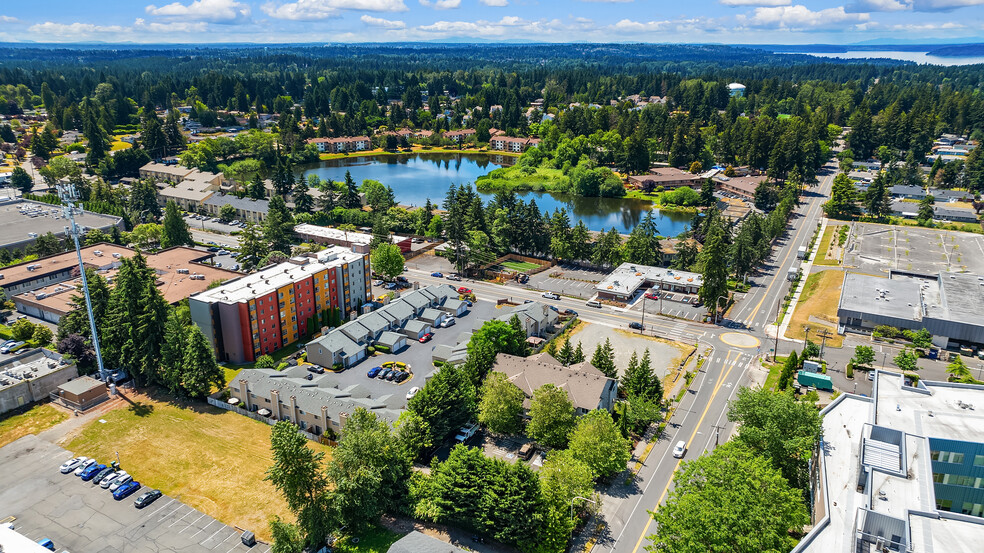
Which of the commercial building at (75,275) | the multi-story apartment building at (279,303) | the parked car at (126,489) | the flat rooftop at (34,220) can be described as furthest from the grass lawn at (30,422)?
the flat rooftop at (34,220)

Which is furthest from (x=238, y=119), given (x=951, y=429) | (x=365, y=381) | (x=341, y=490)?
(x=951, y=429)

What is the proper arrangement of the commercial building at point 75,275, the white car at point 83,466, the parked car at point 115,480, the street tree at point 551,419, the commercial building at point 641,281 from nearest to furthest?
the parked car at point 115,480 < the white car at point 83,466 < the street tree at point 551,419 < the commercial building at point 75,275 < the commercial building at point 641,281

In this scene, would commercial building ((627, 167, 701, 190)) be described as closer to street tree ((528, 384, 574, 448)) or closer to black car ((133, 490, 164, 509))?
street tree ((528, 384, 574, 448))

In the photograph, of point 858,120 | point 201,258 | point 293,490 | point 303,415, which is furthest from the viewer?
point 858,120

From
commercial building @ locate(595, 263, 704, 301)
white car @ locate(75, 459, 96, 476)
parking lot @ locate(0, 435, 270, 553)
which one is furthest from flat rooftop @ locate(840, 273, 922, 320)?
white car @ locate(75, 459, 96, 476)

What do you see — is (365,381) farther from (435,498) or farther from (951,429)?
(951,429)

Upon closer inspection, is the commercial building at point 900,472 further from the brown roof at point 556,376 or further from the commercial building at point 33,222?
the commercial building at point 33,222
